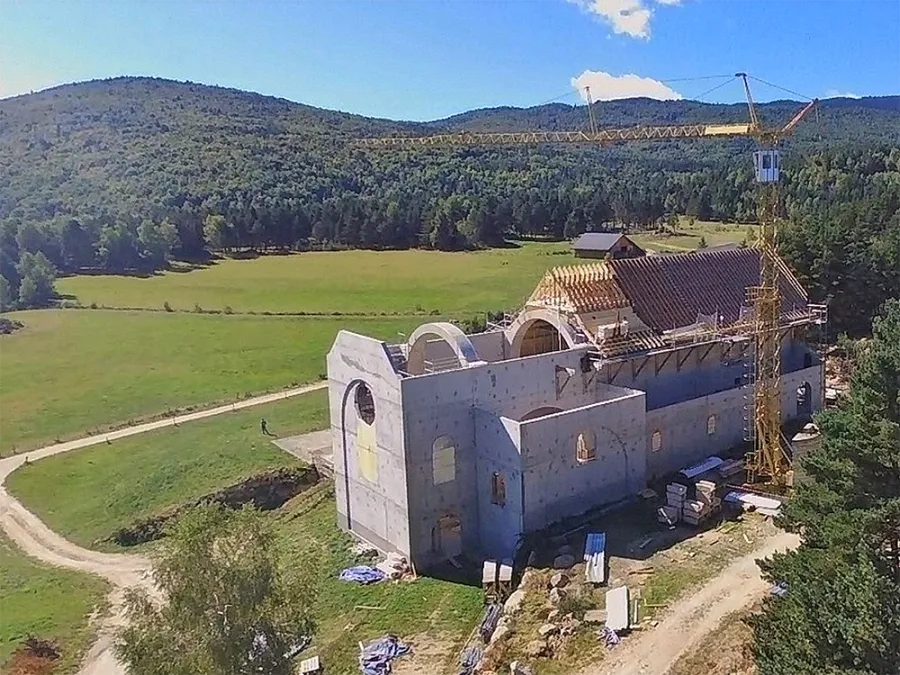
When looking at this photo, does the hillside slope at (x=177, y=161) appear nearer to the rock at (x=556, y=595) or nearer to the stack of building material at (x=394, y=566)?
the stack of building material at (x=394, y=566)

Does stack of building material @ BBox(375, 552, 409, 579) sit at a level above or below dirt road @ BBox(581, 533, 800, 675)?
below

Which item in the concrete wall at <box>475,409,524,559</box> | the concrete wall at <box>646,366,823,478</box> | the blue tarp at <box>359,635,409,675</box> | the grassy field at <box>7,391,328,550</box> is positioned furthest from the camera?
the grassy field at <box>7,391,328,550</box>

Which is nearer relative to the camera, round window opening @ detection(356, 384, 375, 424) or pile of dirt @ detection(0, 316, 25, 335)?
round window opening @ detection(356, 384, 375, 424)

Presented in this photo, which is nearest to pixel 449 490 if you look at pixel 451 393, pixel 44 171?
pixel 451 393

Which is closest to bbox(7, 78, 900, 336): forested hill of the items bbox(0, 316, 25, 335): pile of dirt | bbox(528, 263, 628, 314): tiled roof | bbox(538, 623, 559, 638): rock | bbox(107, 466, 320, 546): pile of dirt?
bbox(0, 316, 25, 335): pile of dirt

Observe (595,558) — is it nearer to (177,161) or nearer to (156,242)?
(156,242)

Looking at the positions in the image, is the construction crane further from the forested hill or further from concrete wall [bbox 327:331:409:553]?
the forested hill
